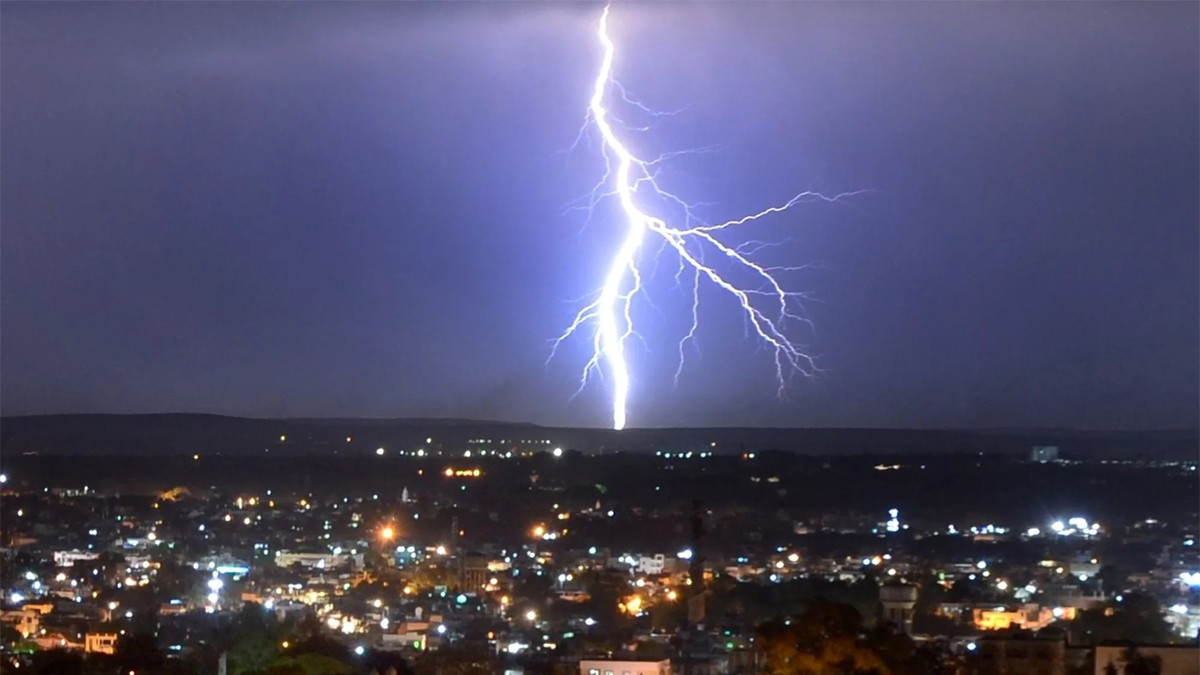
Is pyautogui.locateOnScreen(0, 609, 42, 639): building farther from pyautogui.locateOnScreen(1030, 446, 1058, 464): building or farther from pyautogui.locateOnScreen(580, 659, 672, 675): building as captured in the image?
pyautogui.locateOnScreen(1030, 446, 1058, 464): building

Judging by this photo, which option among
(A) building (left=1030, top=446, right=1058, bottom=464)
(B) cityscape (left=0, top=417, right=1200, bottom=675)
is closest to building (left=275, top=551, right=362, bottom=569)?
(B) cityscape (left=0, top=417, right=1200, bottom=675)

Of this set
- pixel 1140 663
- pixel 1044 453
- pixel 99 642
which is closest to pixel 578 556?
pixel 1044 453

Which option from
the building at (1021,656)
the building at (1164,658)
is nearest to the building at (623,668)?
the building at (1021,656)

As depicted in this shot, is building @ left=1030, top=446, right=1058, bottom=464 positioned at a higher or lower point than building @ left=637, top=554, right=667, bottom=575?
higher

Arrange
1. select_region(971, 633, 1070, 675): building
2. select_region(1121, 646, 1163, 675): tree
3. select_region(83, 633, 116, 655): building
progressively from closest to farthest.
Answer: select_region(1121, 646, 1163, 675): tree
select_region(971, 633, 1070, 675): building
select_region(83, 633, 116, 655): building

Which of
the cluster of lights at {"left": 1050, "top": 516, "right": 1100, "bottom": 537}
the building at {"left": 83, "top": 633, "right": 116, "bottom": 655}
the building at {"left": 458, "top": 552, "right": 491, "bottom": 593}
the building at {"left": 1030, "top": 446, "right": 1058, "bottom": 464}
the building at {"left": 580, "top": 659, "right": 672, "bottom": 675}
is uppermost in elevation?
the building at {"left": 1030, "top": 446, "right": 1058, "bottom": 464}

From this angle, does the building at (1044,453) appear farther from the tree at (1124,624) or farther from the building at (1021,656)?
the building at (1021,656)

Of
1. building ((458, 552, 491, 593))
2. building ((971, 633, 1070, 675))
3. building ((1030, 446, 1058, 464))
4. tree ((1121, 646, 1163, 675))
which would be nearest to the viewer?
tree ((1121, 646, 1163, 675))
